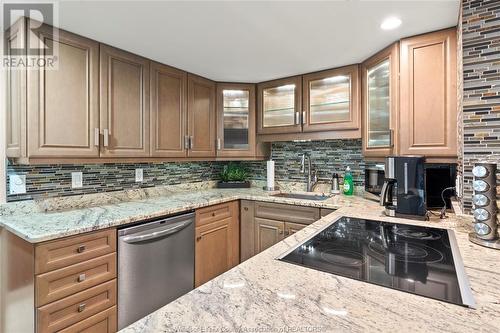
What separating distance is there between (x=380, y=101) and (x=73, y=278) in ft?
7.56

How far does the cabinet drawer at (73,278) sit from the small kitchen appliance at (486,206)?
1.86m

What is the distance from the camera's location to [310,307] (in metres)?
0.65

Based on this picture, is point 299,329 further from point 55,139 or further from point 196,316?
point 55,139

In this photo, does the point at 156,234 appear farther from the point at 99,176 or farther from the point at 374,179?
the point at 374,179

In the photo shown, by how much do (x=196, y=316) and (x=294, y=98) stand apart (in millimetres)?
2313

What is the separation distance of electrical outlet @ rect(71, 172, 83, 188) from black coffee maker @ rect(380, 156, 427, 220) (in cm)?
216

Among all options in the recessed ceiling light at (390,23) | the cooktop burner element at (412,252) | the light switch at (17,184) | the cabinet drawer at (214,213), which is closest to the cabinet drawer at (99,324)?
the cabinet drawer at (214,213)

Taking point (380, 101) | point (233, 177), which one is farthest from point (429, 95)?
point (233, 177)

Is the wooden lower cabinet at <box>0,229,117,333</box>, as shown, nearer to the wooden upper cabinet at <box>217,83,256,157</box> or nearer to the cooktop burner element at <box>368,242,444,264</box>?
the cooktop burner element at <box>368,242,444,264</box>

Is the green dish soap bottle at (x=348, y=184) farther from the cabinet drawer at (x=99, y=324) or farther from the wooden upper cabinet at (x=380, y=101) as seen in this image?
the cabinet drawer at (x=99, y=324)

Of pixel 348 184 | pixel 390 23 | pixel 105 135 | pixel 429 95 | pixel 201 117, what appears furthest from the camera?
pixel 201 117

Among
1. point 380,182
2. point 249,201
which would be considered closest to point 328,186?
point 380,182

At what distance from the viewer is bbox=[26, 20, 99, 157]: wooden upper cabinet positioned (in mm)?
1529

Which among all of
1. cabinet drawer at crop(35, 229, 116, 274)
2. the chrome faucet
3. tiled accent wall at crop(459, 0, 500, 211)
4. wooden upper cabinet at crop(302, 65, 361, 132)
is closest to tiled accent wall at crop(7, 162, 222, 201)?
cabinet drawer at crop(35, 229, 116, 274)
